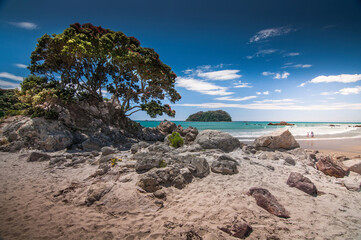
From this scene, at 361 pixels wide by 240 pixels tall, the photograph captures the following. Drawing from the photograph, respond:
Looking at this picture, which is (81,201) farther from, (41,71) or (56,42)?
(41,71)

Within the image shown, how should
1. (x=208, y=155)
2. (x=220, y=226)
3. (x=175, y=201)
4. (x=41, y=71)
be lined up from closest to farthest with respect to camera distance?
(x=220, y=226), (x=175, y=201), (x=208, y=155), (x=41, y=71)

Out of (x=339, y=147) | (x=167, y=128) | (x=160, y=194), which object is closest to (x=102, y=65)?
(x=167, y=128)

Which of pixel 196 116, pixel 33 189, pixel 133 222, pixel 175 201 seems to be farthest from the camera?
pixel 196 116

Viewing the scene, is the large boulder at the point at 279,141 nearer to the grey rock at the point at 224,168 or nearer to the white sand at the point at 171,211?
the white sand at the point at 171,211

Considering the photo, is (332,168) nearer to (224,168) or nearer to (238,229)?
(224,168)

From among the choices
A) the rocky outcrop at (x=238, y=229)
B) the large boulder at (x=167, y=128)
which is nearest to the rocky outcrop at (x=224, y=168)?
the rocky outcrop at (x=238, y=229)

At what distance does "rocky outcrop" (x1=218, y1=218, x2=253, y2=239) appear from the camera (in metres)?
2.78

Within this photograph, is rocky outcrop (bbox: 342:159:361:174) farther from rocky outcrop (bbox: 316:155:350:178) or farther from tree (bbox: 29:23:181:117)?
tree (bbox: 29:23:181:117)

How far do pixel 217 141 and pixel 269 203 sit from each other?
551 cm

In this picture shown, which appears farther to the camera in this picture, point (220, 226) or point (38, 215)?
point (38, 215)

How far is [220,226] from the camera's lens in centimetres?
299

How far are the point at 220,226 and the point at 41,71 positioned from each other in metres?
19.3

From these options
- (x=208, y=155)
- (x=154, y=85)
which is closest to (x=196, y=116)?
(x=154, y=85)

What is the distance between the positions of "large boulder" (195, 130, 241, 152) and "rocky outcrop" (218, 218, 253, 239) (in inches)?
233
